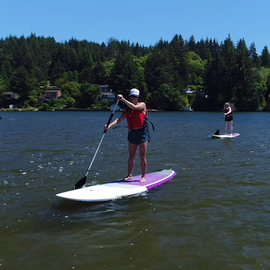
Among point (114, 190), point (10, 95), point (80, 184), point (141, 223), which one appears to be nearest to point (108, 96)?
point (10, 95)

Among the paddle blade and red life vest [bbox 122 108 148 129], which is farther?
red life vest [bbox 122 108 148 129]

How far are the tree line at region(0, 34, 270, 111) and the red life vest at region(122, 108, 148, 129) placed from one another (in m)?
102

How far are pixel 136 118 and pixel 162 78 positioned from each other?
118m

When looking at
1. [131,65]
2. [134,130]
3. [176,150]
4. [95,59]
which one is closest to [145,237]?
[134,130]

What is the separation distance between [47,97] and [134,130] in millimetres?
137578

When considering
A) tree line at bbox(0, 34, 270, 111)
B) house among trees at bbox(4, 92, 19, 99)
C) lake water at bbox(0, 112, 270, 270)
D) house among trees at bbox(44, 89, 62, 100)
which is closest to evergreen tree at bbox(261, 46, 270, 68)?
tree line at bbox(0, 34, 270, 111)

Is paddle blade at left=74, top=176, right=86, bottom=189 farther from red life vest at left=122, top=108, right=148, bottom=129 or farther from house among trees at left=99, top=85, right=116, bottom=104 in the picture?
house among trees at left=99, top=85, right=116, bottom=104

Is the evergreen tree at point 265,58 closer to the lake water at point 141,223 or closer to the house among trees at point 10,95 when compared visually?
the house among trees at point 10,95

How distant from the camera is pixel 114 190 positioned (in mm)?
8062

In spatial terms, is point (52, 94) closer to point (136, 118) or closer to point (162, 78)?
point (162, 78)

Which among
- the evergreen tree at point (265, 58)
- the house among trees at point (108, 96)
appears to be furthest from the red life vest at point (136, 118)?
the evergreen tree at point (265, 58)

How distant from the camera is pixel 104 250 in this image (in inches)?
204

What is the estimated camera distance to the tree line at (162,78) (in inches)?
4313

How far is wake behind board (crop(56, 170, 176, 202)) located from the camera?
7345 millimetres
